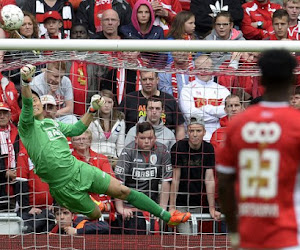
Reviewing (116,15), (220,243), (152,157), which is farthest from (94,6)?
(220,243)

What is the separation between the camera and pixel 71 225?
31.3 ft

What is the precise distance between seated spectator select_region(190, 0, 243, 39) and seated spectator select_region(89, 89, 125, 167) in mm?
→ 2639

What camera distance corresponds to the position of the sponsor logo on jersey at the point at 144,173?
9328 millimetres

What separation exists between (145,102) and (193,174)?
3.01ft

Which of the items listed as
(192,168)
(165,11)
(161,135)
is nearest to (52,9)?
(165,11)

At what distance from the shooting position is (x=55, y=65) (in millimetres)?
9445

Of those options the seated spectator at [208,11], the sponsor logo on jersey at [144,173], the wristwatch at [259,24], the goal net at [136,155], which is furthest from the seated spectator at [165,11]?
the sponsor logo on jersey at [144,173]

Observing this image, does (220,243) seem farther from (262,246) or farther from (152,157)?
(262,246)

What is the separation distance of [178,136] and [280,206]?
15.8 ft

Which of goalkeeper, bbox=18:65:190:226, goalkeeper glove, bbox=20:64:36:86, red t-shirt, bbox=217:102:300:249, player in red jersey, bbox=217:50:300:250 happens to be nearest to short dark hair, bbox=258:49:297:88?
player in red jersey, bbox=217:50:300:250

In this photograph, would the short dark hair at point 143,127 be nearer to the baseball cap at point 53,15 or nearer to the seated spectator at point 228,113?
the seated spectator at point 228,113

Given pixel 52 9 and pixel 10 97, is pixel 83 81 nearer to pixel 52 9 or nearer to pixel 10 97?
pixel 10 97

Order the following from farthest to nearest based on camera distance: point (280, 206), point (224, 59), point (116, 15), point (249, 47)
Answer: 1. point (116, 15)
2. point (224, 59)
3. point (249, 47)
4. point (280, 206)

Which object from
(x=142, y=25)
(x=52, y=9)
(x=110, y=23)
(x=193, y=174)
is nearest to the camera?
(x=193, y=174)
